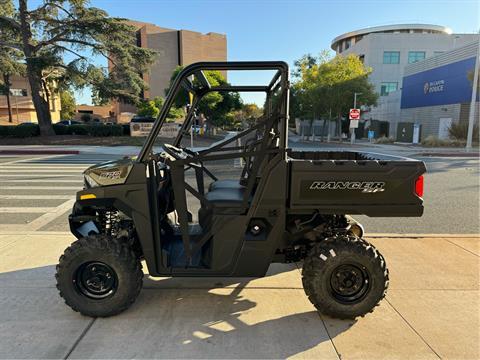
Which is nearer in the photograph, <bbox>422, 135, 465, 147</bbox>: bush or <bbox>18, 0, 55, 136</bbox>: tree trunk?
<bbox>18, 0, 55, 136</bbox>: tree trunk

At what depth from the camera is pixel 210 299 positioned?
3309mm

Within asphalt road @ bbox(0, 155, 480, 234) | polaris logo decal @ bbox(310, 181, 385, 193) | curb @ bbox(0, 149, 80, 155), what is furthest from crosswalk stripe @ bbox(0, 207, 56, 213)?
curb @ bbox(0, 149, 80, 155)

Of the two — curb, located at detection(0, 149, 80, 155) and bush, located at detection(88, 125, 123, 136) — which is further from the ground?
bush, located at detection(88, 125, 123, 136)

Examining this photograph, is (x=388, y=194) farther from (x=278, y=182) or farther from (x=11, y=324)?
(x=11, y=324)

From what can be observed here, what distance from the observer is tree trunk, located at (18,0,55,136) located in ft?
76.7

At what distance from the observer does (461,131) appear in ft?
89.9

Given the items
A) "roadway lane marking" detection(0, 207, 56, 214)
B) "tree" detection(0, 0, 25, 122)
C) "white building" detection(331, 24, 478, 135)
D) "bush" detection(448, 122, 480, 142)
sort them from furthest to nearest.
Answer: "white building" detection(331, 24, 478, 135), "bush" detection(448, 122, 480, 142), "tree" detection(0, 0, 25, 122), "roadway lane marking" detection(0, 207, 56, 214)

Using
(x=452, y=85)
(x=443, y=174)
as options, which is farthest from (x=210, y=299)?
(x=452, y=85)

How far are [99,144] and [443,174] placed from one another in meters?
21.3

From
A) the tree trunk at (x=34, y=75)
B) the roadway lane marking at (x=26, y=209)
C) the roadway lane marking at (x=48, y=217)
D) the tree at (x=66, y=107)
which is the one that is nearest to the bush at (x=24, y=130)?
the tree trunk at (x=34, y=75)

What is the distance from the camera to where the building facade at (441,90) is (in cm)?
2808

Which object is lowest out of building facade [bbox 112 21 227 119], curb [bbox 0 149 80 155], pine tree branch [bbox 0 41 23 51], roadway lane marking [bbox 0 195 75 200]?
curb [bbox 0 149 80 155]

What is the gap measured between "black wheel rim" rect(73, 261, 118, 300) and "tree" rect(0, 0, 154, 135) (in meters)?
24.0

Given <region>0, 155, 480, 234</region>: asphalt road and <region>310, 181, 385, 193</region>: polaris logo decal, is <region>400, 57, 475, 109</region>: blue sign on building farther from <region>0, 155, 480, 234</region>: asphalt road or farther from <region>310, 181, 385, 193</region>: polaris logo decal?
<region>310, 181, 385, 193</region>: polaris logo decal
